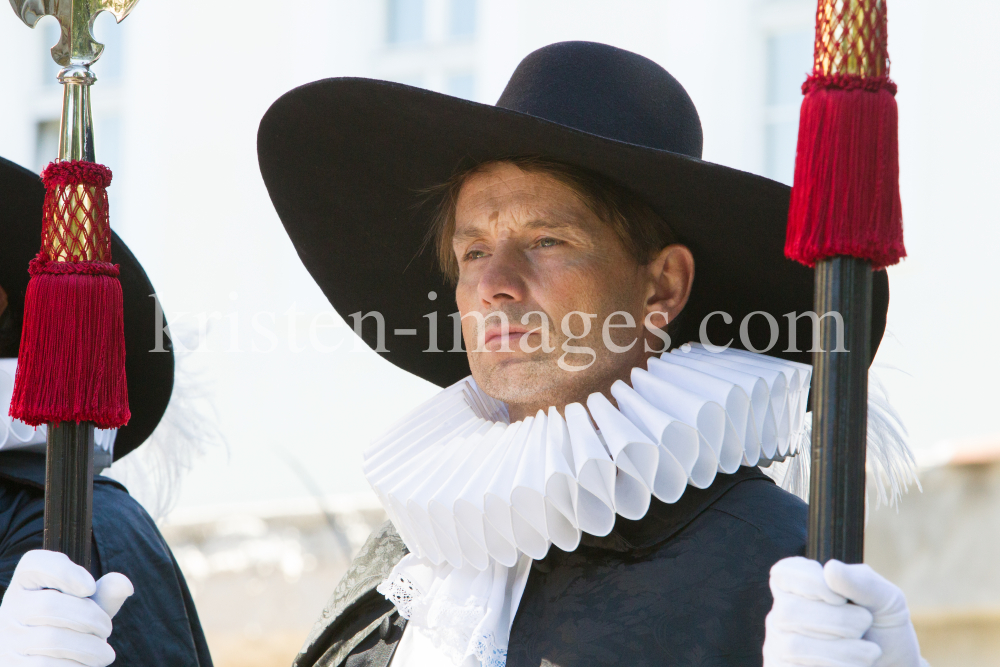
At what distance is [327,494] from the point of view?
6637 millimetres

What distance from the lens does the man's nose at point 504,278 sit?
8.07ft

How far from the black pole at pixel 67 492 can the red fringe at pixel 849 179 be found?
1306mm

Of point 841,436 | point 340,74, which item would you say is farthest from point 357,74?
point 841,436

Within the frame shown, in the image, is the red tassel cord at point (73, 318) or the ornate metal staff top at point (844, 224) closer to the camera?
the ornate metal staff top at point (844, 224)

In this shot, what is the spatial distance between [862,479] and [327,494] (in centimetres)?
510

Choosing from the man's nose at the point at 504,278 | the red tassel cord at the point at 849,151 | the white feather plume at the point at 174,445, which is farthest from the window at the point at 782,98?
the red tassel cord at the point at 849,151

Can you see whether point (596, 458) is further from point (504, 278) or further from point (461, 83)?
point (461, 83)

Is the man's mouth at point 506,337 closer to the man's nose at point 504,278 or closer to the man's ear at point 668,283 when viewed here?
the man's nose at point 504,278

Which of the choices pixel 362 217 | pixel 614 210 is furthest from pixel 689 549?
pixel 362 217

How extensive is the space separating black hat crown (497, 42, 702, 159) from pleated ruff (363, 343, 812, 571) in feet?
1.42

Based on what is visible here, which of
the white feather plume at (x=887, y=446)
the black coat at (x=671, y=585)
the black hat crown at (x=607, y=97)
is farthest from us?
the white feather plume at (x=887, y=446)

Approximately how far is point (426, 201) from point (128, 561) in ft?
3.55

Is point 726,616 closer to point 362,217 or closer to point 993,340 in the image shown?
point 362,217

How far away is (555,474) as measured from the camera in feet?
7.07
